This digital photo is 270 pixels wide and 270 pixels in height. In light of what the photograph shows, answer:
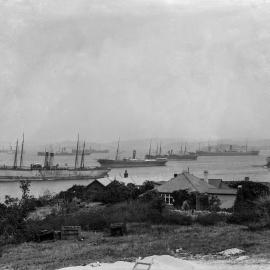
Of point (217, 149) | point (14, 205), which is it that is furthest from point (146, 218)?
point (217, 149)

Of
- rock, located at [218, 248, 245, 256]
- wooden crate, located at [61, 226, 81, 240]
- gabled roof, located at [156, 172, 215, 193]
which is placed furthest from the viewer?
gabled roof, located at [156, 172, 215, 193]

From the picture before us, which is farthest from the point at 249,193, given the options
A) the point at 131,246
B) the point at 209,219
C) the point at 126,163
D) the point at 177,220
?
the point at 126,163

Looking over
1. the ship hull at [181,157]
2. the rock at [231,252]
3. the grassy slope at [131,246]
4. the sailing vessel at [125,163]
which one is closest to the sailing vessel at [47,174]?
the sailing vessel at [125,163]

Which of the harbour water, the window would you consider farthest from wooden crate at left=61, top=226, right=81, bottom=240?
the harbour water

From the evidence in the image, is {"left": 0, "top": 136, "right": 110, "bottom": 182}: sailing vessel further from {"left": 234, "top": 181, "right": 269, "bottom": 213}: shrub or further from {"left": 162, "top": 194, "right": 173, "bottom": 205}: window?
{"left": 234, "top": 181, "right": 269, "bottom": 213}: shrub

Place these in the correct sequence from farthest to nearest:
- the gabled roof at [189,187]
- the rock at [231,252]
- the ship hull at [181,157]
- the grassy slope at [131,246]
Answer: the ship hull at [181,157], the gabled roof at [189,187], the grassy slope at [131,246], the rock at [231,252]

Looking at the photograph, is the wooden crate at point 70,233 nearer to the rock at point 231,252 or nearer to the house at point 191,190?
the rock at point 231,252
